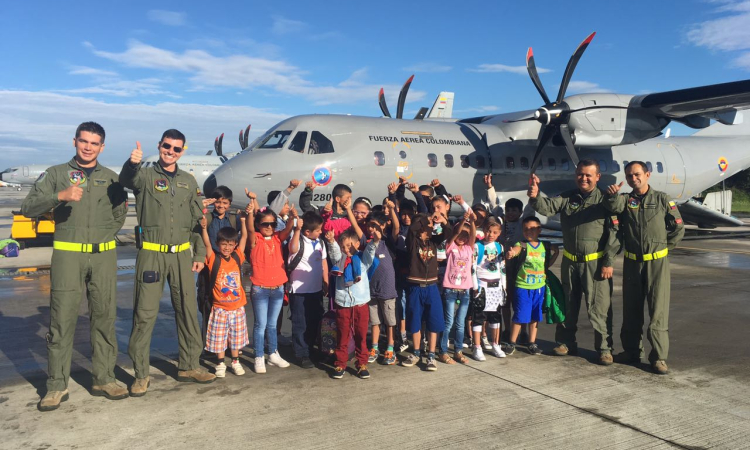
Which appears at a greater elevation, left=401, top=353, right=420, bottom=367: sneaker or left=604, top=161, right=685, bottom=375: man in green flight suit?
left=604, top=161, right=685, bottom=375: man in green flight suit

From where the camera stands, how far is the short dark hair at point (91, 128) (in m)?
4.29

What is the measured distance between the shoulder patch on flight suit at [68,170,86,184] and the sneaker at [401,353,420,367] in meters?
3.32

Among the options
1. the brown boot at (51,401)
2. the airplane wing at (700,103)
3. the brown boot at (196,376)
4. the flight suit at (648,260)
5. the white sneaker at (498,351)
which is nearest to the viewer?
the brown boot at (51,401)

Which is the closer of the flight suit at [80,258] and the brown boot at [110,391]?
the flight suit at [80,258]

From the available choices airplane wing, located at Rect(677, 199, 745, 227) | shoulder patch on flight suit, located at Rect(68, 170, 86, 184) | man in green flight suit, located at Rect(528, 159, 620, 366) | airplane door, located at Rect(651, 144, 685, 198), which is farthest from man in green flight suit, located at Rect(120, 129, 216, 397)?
airplane wing, located at Rect(677, 199, 745, 227)

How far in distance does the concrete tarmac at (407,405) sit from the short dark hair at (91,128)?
2156mm

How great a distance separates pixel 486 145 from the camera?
1423 centimetres

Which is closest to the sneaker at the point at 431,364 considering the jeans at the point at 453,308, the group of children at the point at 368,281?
the group of children at the point at 368,281

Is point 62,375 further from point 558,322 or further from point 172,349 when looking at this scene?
point 558,322

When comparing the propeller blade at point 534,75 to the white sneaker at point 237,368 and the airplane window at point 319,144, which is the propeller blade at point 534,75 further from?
the white sneaker at point 237,368

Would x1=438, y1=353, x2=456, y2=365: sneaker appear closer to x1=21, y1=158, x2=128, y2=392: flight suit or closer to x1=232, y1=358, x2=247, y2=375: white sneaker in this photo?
x1=232, y1=358, x2=247, y2=375: white sneaker

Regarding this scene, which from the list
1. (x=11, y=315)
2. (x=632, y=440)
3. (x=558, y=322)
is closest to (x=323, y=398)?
(x=632, y=440)

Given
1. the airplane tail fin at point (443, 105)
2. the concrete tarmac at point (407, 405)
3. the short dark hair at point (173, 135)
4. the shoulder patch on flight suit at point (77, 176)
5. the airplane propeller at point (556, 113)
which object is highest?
the airplane tail fin at point (443, 105)

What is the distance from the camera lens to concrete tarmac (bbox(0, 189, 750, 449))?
3.63m
